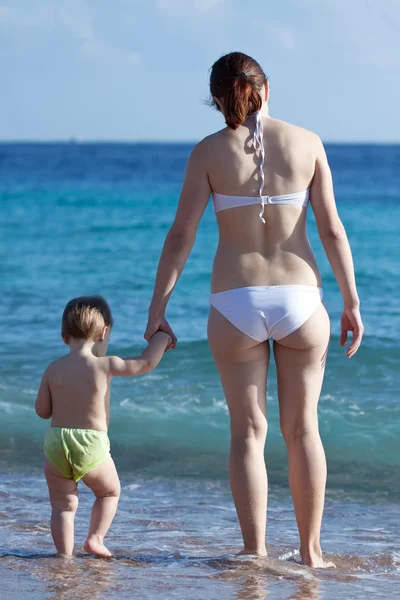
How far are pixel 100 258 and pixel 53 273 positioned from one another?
5.99 ft

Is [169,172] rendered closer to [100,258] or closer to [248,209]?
[100,258]

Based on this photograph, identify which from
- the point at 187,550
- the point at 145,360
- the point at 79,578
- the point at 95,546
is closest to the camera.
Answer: the point at 79,578

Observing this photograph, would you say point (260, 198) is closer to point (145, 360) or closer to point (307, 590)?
point (145, 360)

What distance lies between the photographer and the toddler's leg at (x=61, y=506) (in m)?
3.46

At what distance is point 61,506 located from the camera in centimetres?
347

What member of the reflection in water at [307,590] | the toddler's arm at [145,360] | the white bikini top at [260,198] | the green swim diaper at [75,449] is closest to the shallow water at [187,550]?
the reflection in water at [307,590]

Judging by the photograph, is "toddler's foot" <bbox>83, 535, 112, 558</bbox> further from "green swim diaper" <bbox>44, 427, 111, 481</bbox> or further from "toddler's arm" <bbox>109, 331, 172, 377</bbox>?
"toddler's arm" <bbox>109, 331, 172, 377</bbox>

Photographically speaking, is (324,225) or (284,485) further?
(284,485)

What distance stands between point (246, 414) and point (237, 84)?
117 centimetres

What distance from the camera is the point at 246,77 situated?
10.4 ft

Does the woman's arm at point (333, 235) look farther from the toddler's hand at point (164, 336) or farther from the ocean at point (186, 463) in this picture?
the ocean at point (186, 463)

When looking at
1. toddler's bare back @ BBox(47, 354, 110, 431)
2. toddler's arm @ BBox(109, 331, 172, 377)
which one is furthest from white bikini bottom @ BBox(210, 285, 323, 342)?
toddler's bare back @ BBox(47, 354, 110, 431)

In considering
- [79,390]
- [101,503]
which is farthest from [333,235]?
[101,503]

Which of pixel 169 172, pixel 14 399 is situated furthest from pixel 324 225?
pixel 169 172
